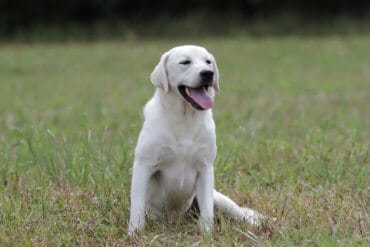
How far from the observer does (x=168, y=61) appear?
4746 mm

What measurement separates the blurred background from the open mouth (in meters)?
17.8

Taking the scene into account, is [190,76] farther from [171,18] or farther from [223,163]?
[171,18]

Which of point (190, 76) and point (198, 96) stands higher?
point (190, 76)


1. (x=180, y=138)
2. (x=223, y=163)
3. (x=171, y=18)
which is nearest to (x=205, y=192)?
(x=180, y=138)

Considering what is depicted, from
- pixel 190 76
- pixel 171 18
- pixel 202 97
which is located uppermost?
pixel 190 76

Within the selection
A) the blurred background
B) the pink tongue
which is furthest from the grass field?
the blurred background

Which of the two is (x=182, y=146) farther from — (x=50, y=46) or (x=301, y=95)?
(x=50, y=46)

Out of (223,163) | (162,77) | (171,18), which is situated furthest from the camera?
(171,18)

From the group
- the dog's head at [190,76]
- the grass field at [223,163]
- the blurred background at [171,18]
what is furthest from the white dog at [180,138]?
the blurred background at [171,18]

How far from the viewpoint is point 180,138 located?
462 cm

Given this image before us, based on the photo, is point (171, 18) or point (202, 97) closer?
point (202, 97)

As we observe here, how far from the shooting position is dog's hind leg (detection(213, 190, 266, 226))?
4719mm

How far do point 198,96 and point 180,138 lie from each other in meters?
0.27

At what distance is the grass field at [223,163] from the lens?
4.45m
